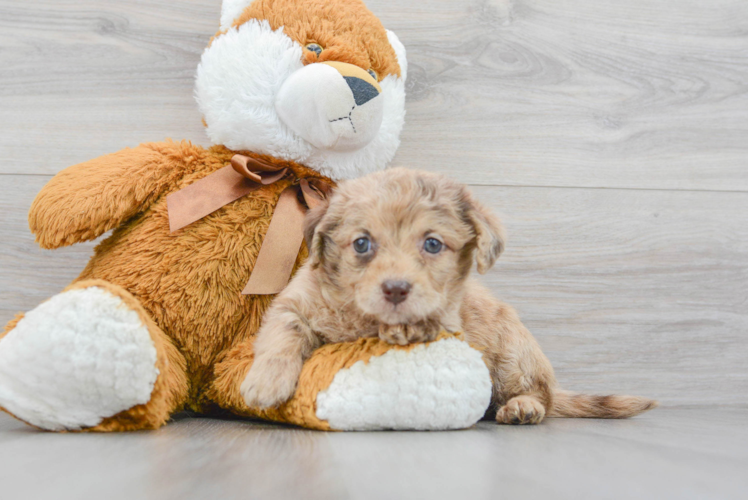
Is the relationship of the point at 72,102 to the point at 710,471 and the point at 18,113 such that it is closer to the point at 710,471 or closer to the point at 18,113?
the point at 18,113

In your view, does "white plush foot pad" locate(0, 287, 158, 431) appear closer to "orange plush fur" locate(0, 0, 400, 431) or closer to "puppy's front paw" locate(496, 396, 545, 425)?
"orange plush fur" locate(0, 0, 400, 431)

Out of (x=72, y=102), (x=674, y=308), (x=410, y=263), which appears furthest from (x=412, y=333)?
(x=72, y=102)

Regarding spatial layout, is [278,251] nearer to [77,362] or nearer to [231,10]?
[77,362]

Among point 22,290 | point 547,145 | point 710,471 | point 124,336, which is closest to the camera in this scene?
point 710,471

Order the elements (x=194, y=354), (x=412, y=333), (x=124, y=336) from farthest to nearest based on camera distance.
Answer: (x=194, y=354), (x=412, y=333), (x=124, y=336)

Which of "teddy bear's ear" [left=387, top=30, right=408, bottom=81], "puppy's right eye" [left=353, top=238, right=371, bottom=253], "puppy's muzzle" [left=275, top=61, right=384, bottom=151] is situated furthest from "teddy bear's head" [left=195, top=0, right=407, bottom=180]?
"puppy's right eye" [left=353, top=238, right=371, bottom=253]

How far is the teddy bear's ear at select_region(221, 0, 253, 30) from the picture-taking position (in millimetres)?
1517

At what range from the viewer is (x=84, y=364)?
3.51 feet

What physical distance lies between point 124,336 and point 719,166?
2.13 m

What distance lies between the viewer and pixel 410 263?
116cm

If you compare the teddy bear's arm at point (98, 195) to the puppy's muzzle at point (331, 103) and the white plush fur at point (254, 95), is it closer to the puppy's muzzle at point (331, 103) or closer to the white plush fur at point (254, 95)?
the white plush fur at point (254, 95)

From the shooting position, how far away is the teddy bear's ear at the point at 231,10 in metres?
1.52

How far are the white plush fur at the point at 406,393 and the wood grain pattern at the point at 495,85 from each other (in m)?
0.95

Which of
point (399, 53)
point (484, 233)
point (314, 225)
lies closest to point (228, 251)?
point (314, 225)
